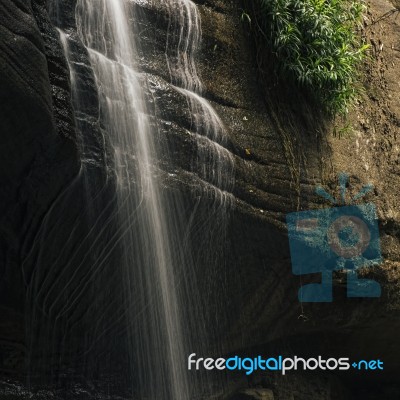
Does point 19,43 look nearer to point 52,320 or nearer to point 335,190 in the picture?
point 52,320

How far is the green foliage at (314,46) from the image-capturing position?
6.10 metres

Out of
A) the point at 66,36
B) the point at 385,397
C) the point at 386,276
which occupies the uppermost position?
the point at 66,36

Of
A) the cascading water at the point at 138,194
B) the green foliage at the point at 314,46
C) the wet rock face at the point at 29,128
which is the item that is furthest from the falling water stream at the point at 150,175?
the green foliage at the point at 314,46

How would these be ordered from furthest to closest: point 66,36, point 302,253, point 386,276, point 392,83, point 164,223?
point 392,83 < point 386,276 < point 302,253 < point 164,223 < point 66,36

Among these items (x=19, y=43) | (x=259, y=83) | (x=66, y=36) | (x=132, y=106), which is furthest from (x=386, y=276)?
(x=19, y=43)

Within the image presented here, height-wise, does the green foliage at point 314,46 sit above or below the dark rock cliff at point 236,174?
above

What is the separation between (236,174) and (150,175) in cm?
80

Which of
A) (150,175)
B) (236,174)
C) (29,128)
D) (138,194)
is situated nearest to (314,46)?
(236,174)

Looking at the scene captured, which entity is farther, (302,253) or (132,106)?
(302,253)

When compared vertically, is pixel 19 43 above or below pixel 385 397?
above

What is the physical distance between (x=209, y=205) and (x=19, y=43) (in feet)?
5.90

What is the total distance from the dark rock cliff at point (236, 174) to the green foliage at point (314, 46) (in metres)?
0.17

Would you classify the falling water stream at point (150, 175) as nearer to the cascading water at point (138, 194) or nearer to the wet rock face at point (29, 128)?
the cascading water at point (138, 194)

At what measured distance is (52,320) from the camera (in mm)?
4789
